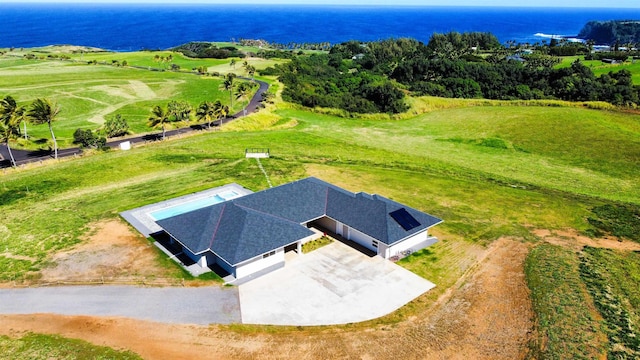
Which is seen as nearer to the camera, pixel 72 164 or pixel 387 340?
pixel 387 340

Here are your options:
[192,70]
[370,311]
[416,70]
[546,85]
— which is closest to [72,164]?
[370,311]

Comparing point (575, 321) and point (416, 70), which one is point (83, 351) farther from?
point (416, 70)

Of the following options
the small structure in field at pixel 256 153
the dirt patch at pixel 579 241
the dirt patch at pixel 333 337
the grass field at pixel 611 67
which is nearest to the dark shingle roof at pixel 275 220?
the dirt patch at pixel 333 337

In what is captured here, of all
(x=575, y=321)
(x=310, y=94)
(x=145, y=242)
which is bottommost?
(x=575, y=321)

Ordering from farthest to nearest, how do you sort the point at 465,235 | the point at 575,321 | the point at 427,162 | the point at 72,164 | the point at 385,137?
the point at 385,137, the point at 427,162, the point at 72,164, the point at 465,235, the point at 575,321

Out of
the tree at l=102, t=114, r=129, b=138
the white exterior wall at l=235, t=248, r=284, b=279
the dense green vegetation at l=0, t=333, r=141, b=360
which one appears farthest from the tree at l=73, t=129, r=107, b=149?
the dense green vegetation at l=0, t=333, r=141, b=360

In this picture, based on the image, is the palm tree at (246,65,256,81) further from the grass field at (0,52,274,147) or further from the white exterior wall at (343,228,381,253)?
the white exterior wall at (343,228,381,253)
